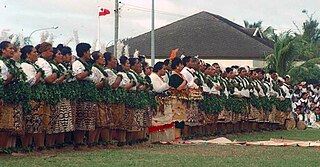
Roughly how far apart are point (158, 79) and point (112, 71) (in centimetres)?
209

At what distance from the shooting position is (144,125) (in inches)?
582

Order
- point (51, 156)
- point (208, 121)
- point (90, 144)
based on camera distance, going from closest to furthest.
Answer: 1. point (51, 156)
2. point (90, 144)
3. point (208, 121)

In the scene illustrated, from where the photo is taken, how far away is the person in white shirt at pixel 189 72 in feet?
57.5

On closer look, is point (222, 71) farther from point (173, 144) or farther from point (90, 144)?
point (90, 144)

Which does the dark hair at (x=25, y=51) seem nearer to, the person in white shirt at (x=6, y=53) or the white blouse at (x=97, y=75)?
the person in white shirt at (x=6, y=53)

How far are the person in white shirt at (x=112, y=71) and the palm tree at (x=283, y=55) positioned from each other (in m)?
28.1

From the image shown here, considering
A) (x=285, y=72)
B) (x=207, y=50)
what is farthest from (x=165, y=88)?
(x=207, y=50)

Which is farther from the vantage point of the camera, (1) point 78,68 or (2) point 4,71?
(1) point 78,68

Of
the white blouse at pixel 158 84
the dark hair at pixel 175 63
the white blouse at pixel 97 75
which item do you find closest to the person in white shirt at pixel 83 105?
the white blouse at pixel 97 75

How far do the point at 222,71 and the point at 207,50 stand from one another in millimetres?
35093

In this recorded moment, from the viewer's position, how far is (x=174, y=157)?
461 inches

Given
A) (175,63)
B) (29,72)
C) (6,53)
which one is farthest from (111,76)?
(175,63)

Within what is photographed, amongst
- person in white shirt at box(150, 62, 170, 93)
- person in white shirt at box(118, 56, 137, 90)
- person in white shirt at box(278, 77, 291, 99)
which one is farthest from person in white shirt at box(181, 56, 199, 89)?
person in white shirt at box(278, 77, 291, 99)

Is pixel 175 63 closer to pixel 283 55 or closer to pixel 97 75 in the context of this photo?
pixel 97 75
